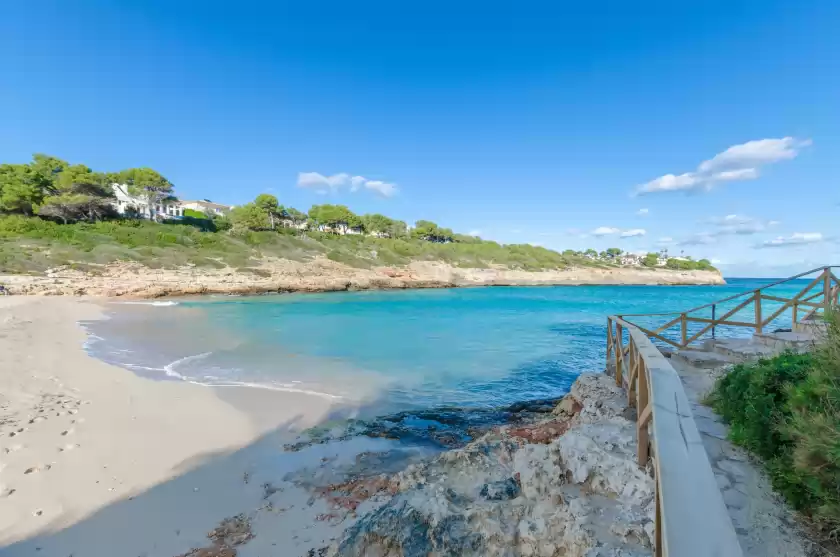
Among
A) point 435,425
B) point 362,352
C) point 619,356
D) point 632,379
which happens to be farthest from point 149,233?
point 632,379

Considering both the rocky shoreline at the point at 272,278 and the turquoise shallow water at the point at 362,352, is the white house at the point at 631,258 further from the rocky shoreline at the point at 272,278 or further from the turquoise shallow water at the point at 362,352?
the turquoise shallow water at the point at 362,352

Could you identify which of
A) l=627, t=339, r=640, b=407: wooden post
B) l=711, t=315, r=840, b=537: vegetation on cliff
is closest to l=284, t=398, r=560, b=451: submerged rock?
l=627, t=339, r=640, b=407: wooden post

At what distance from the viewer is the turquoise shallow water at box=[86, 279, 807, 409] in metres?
9.18

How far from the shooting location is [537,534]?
2832mm

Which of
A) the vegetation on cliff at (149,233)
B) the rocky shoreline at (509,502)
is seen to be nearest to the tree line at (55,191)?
the vegetation on cliff at (149,233)

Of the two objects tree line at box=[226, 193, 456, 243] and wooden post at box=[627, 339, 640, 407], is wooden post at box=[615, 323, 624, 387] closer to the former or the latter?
wooden post at box=[627, 339, 640, 407]

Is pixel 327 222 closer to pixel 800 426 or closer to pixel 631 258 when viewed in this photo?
pixel 800 426

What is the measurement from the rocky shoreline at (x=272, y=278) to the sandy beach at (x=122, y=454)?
22162mm

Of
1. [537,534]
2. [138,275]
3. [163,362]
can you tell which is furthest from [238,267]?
[537,534]

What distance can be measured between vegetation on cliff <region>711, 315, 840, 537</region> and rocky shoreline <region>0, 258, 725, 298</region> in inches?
1302

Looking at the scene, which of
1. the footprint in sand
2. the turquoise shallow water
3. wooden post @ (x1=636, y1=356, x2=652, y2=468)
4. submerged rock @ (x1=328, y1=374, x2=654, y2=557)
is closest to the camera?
submerged rock @ (x1=328, y1=374, x2=654, y2=557)

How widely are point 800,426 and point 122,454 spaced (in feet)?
23.3

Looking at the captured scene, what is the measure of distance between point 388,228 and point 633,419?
85.8 meters

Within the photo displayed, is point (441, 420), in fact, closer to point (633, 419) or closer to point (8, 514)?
point (633, 419)
